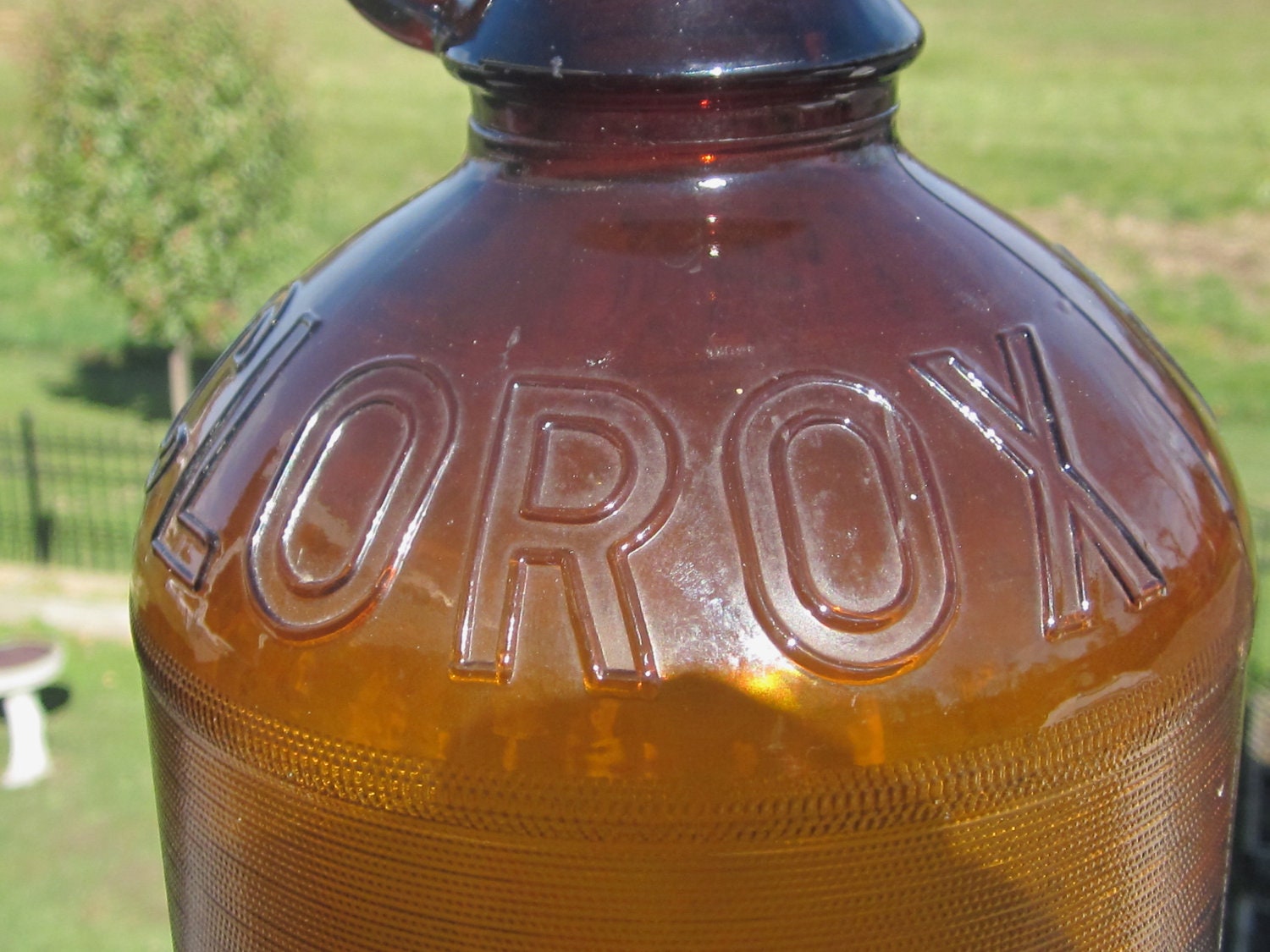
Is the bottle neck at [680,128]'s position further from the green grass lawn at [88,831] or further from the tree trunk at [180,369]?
the tree trunk at [180,369]

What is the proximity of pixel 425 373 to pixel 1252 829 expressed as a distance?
305 inches

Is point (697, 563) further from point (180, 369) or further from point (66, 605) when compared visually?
point (180, 369)

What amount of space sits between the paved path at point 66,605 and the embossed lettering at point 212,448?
9279 mm

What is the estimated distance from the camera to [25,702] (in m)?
9.21

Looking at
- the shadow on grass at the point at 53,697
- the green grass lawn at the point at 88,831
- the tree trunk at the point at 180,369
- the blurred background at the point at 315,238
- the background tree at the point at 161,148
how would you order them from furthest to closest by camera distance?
the tree trunk at the point at 180,369 < the background tree at the point at 161,148 < the shadow on grass at the point at 53,697 < the blurred background at the point at 315,238 < the green grass lawn at the point at 88,831

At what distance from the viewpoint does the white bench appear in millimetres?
9062

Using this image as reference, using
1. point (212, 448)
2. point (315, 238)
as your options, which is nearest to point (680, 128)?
point (212, 448)

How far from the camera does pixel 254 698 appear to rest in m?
1.45

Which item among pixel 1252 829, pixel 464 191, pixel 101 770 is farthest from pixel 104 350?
pixel 464 191

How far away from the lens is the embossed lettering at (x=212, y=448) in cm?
155

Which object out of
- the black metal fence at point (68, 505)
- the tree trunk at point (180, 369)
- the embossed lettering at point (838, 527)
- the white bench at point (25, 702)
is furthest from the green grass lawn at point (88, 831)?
the embossed lettering at point (838, 527)

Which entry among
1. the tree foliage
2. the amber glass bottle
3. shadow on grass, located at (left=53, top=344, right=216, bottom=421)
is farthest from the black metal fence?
the amber glass bottle

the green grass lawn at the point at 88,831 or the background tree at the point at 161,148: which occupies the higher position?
the background tree at the point at 161,148

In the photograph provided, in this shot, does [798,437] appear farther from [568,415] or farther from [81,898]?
[81,898]
